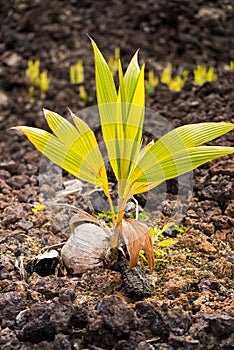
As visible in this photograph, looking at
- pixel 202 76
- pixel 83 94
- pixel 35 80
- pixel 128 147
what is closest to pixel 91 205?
pixel 128 147

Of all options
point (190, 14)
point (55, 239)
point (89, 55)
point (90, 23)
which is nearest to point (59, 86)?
point (89, 55)

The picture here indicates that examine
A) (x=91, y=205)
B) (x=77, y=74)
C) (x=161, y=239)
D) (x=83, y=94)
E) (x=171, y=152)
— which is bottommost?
(x=161, y=239)

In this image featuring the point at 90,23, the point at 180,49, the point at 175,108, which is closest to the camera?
the point at 175,108

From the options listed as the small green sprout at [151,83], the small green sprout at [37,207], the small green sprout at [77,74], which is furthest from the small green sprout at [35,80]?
the small green sprout at [37,207]

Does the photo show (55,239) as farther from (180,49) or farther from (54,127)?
(180,49)

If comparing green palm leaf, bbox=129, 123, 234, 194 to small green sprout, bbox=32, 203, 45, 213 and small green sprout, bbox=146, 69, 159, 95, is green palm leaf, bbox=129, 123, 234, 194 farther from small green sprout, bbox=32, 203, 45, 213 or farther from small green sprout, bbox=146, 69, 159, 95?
small green sprout, bbox=146, 69, 159, 95

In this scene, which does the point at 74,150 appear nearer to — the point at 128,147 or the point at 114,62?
the point at 128,147
